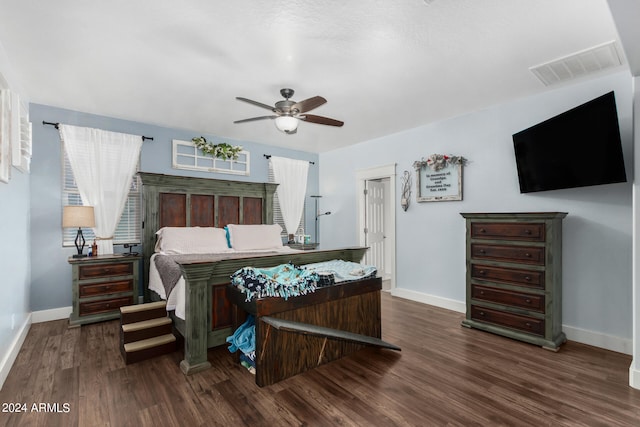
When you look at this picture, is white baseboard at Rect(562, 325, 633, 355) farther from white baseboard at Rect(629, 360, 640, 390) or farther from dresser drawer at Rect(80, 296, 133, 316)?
dresser drawer at Rect(80, 296, 133, 316)

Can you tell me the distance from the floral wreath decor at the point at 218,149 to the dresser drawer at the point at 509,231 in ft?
12.7

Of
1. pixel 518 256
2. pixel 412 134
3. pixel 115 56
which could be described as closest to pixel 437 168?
pixel 412 134

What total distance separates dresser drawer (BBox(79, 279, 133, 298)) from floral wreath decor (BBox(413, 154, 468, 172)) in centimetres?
434

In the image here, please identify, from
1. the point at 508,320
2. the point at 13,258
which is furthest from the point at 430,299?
the point at 13,258

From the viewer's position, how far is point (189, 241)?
4.23 meters

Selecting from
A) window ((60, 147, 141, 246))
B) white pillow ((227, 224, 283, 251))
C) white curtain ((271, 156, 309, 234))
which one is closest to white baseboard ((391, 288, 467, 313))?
white pillow ((227, 224, 283, 251))

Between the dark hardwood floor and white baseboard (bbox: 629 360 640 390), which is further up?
white baseboard (bbox: 629 360 640 390)

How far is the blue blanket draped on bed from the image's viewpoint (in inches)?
98.4

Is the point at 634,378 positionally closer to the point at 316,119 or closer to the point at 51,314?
the point at 316,119

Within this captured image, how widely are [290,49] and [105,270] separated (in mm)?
3411

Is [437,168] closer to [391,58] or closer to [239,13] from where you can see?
[391,58]

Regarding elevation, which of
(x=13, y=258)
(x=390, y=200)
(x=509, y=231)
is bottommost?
(x=13, y=258)

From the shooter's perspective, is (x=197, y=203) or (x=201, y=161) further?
(x=201, y=161)

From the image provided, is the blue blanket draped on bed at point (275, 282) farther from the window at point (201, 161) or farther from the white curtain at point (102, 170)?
the window at point (201, 161)
